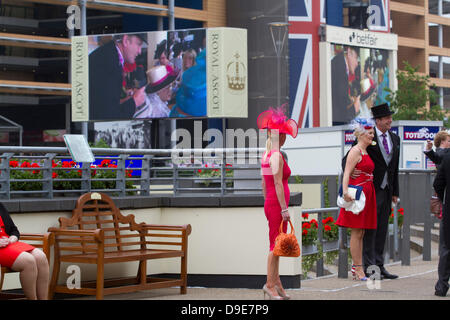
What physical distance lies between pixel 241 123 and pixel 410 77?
11568 millimetres

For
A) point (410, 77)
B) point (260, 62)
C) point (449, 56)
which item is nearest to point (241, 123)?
point (260, 62)

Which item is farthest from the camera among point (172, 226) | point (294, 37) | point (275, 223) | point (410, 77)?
point (294, 37)

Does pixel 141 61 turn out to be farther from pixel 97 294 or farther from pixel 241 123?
pixel 97 294

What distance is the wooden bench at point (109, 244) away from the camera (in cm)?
970

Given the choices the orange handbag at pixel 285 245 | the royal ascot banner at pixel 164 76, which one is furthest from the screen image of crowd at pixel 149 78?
the orange handbag at pixel 285 245

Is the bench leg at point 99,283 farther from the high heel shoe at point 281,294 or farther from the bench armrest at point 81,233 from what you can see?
the high heel shoe at point 281,294

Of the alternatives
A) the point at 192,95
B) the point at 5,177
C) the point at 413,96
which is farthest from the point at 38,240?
the point at 413,96

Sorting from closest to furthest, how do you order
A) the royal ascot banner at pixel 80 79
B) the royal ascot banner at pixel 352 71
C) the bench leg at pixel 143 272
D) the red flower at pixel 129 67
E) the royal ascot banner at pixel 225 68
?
1. the bench leg at pixel 143 272
2. the royal ascot banner at pixel 225 68
3. the red flower at pixel 129 67
4. the royal ascot banner at pixel 80 79
5. the royal ascot banner at pixel 352 71

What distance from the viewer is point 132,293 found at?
36.1ft

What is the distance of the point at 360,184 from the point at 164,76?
1481 inches

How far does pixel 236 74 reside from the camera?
48125 mm

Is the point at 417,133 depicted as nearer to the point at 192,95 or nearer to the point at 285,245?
the point at 285,245

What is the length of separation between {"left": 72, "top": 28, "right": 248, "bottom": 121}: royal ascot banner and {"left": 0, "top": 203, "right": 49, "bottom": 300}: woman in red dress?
126ft

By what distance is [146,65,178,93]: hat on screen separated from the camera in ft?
158
